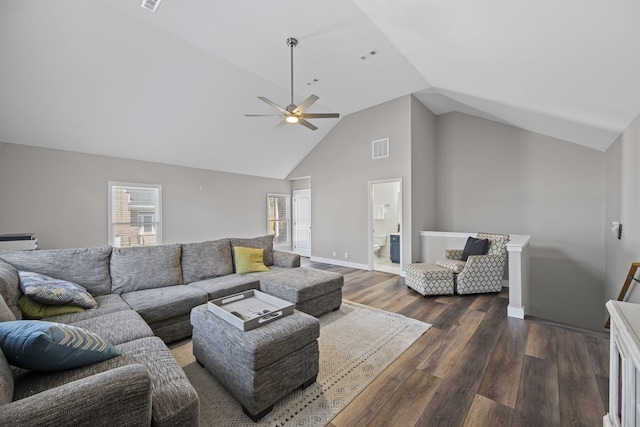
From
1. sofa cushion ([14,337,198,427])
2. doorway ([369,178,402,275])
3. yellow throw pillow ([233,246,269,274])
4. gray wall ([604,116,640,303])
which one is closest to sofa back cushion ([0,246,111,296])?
yellow throw pillow ([233,246,269,274])

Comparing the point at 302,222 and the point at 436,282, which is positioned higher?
the point at 302,222

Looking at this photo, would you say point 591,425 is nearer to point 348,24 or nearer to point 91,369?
point 91,369

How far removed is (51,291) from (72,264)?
0.55 m

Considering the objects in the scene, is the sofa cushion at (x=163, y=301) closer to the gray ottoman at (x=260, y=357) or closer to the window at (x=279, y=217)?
the gray ottoman at (x=260, y=357)

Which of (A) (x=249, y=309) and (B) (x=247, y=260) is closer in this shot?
(A) (x=249, y=309)

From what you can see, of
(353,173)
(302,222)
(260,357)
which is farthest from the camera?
(302,222)

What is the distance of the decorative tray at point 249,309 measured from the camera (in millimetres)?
1822

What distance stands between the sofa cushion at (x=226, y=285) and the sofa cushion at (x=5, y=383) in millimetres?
1696

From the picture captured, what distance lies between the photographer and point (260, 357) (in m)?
1.61

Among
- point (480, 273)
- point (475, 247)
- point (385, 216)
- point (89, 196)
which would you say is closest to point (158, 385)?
point (480, 273)

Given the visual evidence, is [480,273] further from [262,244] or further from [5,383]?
[5,383]

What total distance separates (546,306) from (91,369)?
6307 millimetres

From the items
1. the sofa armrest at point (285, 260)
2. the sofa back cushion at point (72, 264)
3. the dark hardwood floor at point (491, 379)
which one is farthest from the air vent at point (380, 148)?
the sofa back cushion at point (72, 264)

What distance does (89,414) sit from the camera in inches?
36.4
